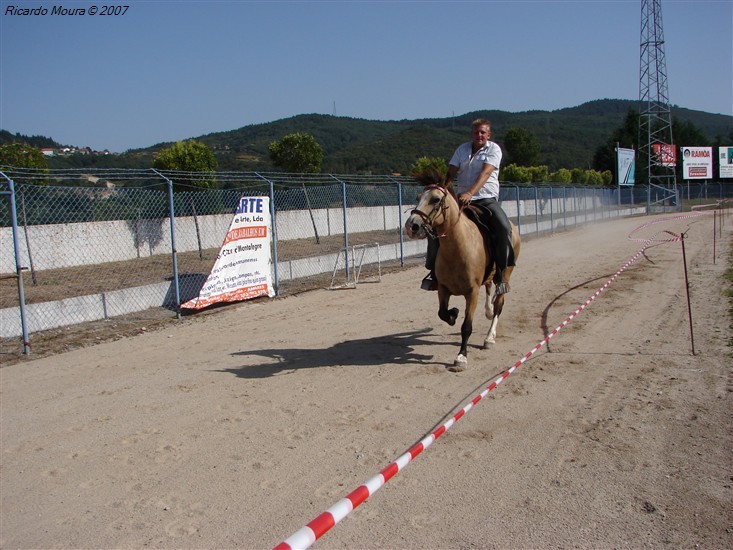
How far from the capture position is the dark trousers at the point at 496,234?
790 centimetres

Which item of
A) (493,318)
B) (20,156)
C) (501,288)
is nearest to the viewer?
(501,288)

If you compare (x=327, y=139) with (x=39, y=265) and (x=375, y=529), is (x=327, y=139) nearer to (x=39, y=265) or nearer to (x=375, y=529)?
(x=39, y=265)

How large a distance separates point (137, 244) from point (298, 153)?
10.7 meters

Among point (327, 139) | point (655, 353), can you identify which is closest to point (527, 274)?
point (655, 353)

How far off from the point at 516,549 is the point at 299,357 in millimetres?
5017

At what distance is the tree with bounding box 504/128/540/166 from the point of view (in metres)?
80.3

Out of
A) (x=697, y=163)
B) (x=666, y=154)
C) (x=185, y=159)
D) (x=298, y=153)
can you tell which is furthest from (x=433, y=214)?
(x=697, y=163)

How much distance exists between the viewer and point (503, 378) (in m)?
6.51

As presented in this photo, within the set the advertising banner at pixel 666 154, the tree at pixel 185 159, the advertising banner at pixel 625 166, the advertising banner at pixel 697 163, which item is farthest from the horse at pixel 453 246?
the advertising banner at pixel 697 163

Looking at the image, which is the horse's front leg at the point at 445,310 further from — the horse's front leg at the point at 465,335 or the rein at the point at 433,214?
the rein at the point at 433,214

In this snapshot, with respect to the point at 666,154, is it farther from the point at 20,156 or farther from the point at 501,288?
the point at 501,288

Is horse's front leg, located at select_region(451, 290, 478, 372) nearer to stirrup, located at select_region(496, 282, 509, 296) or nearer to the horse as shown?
the horse

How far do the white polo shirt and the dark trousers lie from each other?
24 centimetres

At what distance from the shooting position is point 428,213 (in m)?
6.74
